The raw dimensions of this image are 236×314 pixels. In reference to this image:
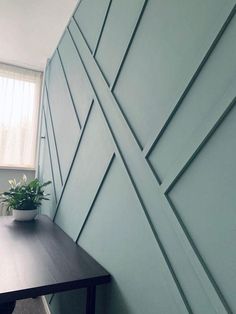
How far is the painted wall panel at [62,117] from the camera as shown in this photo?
160 cm

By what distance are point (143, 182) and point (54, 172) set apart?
1.30m

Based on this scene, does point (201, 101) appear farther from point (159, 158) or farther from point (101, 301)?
point (101, 301)

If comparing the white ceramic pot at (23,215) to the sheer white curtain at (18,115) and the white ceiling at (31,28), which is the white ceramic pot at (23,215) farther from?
the white ceiling at (31,28)

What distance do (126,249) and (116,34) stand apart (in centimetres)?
96

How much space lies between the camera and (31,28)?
90.3 inches

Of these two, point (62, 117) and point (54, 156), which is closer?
point (62, 117)

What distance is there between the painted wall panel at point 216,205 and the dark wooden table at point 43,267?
0.52 m

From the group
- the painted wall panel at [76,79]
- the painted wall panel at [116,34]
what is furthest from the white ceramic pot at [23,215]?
the painted wall panel at [116,34]

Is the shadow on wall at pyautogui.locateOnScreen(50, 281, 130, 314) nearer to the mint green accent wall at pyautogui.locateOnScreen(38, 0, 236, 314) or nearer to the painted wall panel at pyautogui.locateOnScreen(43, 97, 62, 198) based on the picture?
the mint green accent wall at pyautogui.locateOnScreen(38, 0, 236, 314)

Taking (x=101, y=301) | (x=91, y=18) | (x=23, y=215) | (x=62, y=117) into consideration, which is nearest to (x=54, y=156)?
(x=62, y=117)

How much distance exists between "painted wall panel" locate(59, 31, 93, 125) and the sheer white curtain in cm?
116

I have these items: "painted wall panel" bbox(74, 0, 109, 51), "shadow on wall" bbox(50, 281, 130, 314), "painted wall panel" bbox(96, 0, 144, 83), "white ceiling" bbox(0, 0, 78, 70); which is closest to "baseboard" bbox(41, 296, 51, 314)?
"shadow on wall" bbox(50, 281, 130, 314)

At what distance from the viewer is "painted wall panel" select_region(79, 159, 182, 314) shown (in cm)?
72

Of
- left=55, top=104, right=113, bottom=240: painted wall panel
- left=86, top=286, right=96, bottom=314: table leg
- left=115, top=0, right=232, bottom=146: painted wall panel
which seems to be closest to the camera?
left=115, top=0, right=232, bottom=146: painted wall panel
